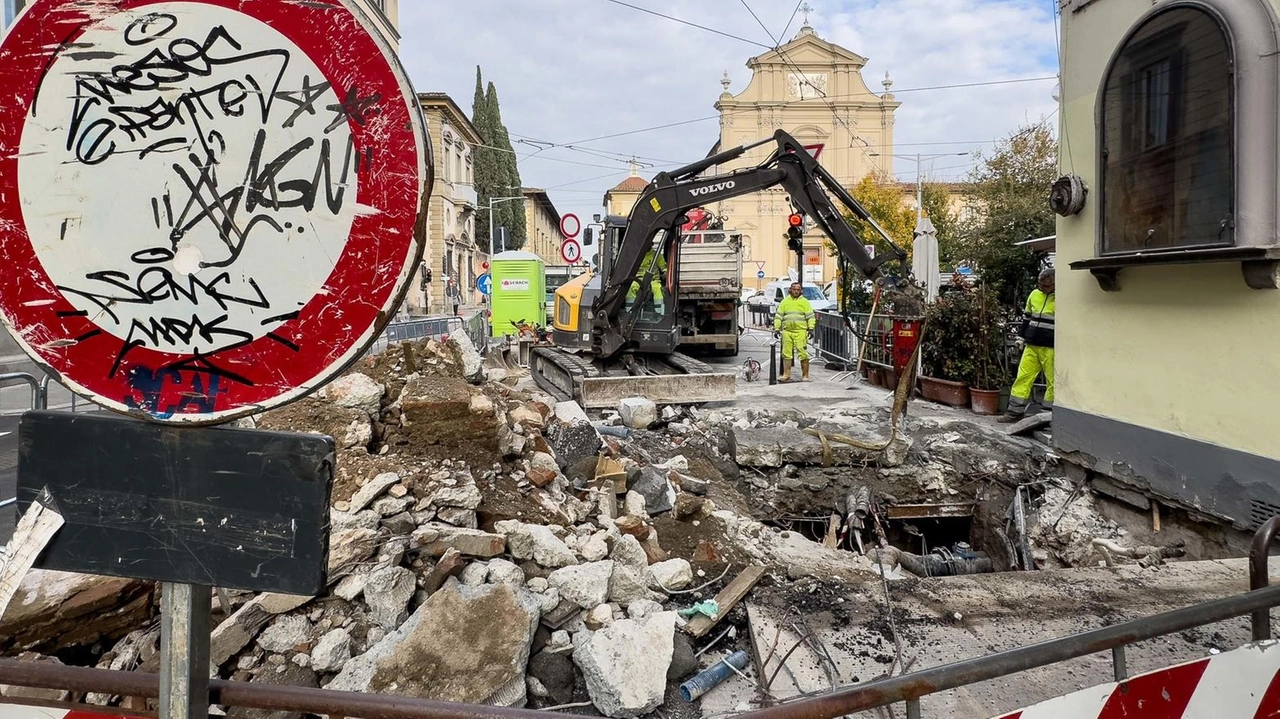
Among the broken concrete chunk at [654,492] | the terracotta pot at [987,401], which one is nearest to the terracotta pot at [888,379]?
the terracotta pot at [987,401]

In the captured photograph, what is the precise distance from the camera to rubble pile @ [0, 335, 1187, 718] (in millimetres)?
2902

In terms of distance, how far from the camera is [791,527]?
698 centimetres

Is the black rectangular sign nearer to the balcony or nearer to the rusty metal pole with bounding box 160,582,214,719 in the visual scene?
the rusty metal pole with bounding box 160,582,214,719

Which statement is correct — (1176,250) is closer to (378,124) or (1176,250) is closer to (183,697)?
(378,124)

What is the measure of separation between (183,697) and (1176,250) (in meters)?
→ 6.04

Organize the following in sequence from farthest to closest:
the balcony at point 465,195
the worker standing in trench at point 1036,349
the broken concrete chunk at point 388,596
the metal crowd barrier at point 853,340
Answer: the balcony at point 465,195 → the metal crowd barrier at point 853,340 → the worker standing in trench at point 1036,349 → the broken concrete chunk at point 388,596

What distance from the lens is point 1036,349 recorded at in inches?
308

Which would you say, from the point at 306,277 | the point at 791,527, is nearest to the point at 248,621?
the point at 306,277

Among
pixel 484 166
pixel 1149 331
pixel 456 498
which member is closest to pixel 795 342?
pixel 1149 331

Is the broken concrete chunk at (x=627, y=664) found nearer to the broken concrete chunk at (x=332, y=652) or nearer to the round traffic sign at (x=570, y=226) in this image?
the broken concrete chunk at (x=332, y=652)

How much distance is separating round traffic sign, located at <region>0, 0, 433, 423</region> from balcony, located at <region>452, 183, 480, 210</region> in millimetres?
43842

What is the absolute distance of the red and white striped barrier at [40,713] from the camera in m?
1.58

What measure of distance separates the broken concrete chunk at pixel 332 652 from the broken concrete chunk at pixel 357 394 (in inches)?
62.2

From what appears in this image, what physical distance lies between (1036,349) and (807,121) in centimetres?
3868
